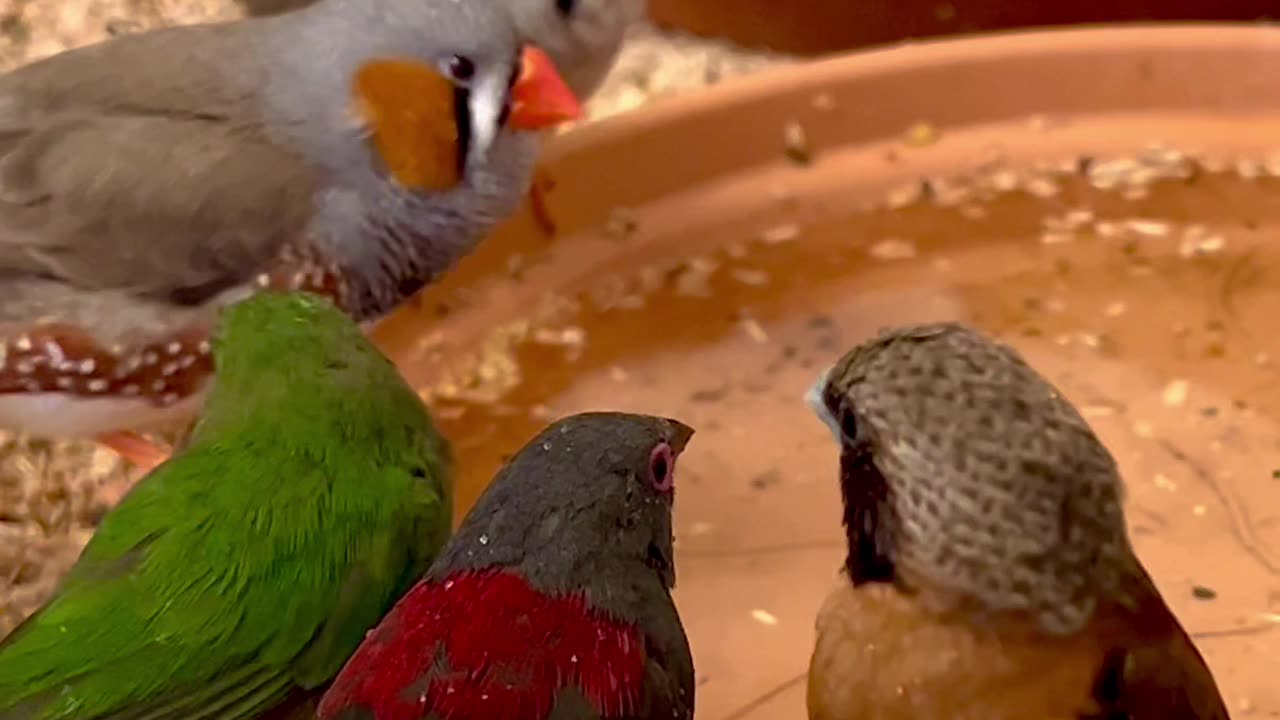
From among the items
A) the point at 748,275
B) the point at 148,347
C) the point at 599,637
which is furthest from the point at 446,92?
the point at 599,637

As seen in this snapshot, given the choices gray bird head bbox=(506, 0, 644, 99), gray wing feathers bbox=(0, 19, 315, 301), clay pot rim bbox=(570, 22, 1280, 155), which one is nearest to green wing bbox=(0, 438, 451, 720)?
gray wing feathers bbox=(0, 19, 315, 301)

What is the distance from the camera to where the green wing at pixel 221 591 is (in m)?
1.06

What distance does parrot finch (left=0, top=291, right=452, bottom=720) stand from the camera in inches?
41.8

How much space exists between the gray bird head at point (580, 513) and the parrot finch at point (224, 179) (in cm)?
51

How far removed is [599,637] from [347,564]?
24cm

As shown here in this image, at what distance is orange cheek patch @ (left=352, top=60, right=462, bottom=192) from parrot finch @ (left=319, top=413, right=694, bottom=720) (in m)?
0.52

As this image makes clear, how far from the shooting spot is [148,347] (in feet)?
4.72

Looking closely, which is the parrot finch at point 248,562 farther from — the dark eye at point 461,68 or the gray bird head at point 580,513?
the dark eye at point 461,68

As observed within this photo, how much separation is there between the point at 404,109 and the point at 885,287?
63 centimetres

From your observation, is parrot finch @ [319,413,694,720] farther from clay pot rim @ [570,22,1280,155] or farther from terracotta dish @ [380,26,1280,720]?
clay pot rim @ [570,22,1280,155]

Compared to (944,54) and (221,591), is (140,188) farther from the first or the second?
(944,54)

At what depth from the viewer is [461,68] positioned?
1.53m

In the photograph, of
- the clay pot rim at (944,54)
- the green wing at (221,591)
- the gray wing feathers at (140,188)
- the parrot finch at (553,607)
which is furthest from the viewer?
the clay pot rim at (944,54)

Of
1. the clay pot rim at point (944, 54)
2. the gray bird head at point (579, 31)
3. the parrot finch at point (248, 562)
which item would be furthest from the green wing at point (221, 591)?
the clay pot rim at point (944, 54)
